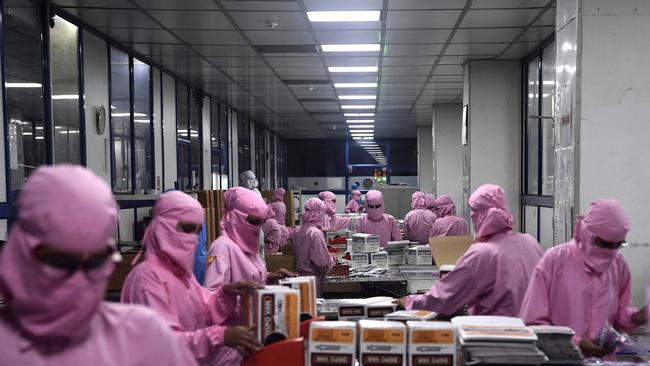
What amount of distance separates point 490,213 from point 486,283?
43 cm

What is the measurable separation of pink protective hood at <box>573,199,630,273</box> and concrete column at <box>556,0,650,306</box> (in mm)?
1078

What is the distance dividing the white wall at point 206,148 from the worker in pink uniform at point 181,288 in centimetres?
742

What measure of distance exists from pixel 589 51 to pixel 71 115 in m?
4.30

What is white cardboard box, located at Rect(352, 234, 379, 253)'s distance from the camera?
232 inches

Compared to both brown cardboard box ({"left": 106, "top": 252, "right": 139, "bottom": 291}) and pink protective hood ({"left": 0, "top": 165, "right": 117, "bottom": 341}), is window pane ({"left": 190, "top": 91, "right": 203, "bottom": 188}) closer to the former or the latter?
brown cardboard box ({"left": 106, "top": 252, "right": 139, "bottom": 291})

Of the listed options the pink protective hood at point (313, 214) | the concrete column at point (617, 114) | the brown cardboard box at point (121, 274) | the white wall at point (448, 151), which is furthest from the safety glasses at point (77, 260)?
the white wall at point (448, 151)

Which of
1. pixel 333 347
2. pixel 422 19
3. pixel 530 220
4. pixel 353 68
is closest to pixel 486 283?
pixel 333 347

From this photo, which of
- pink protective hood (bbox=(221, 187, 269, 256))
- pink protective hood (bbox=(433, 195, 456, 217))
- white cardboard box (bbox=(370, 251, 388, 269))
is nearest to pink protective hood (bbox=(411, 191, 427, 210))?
pink protective hood (bbox=(433, 195, 456, 217))

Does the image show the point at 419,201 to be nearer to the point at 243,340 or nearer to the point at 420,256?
the point at 420,256

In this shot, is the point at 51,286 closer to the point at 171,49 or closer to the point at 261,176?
the point at 171,49

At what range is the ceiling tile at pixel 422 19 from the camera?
530 centimetres

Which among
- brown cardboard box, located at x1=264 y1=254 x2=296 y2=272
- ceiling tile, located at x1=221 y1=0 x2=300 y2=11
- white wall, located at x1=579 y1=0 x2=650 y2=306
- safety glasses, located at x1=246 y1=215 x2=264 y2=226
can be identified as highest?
ceiling tile, located at x1=221 y1=0 x2=300 y2=11

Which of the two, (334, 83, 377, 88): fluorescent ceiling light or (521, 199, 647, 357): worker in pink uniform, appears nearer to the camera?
(521, 199, 647, 357): worker in pink uniform

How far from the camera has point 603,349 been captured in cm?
257
